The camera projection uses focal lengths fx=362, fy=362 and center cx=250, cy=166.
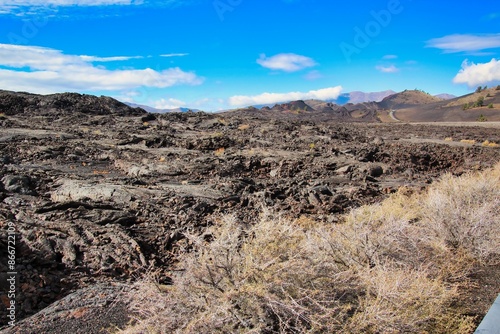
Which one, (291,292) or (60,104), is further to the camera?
(60,104)

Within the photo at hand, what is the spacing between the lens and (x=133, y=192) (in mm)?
8539

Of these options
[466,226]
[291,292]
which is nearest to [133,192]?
[291,292]

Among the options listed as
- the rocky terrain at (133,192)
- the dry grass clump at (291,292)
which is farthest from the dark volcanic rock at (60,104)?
the dry grass clump at (291,292)

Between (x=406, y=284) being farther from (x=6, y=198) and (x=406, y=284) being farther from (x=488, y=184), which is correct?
(x=6, y=198)

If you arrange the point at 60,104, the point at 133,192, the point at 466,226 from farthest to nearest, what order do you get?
the point at 60,104
the point at 133,192
the point at 466,226

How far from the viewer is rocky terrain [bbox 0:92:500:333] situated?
477cm

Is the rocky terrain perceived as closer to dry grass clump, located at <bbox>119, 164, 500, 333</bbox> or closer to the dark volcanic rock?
dry grass clump, located at <bbox>119, 164, 500, 333</bbox>

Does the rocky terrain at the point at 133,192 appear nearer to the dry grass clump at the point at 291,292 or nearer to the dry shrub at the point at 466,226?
the dry grass clump at the point at 291,292

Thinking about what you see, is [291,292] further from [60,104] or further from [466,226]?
[60,104]

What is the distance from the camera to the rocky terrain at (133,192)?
477 cm

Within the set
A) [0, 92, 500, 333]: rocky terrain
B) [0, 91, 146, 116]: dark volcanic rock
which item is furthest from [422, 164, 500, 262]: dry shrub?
[0, 91, 146, 116]: dark volcanic rock

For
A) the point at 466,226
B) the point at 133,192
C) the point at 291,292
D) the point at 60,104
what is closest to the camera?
the point at 291,292

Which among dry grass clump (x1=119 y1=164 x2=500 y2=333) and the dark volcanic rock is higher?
the dark volcanic rock

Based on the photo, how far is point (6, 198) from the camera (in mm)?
7535
